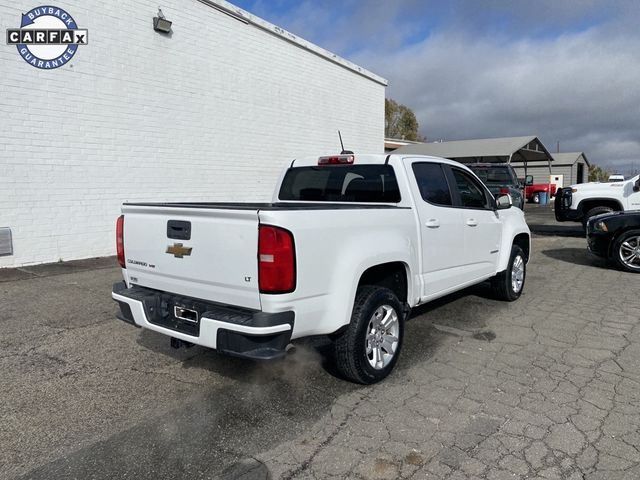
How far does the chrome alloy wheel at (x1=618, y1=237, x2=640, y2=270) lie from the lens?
833 cm

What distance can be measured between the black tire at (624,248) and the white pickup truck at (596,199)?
428 cm

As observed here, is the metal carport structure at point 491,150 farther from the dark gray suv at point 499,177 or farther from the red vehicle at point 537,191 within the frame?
the dark gray suv at point 499,177

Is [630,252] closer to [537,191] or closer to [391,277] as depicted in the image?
[391,277]

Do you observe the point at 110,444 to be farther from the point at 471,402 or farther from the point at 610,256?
the point at 610,256

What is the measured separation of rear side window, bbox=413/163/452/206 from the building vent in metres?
7.38

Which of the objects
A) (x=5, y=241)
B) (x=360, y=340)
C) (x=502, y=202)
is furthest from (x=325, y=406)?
(x=5, y=241)

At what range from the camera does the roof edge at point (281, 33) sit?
37.2 feet

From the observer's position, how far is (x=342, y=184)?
15.6ft

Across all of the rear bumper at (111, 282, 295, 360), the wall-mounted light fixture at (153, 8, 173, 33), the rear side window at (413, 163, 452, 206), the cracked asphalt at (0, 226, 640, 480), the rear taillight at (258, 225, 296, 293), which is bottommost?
→ the cracked asphalt at (0, 226, 640, 480)

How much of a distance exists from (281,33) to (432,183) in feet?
31.8

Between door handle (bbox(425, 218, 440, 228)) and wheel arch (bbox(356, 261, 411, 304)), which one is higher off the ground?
door handle (bbox(425, 218, 440, 228))

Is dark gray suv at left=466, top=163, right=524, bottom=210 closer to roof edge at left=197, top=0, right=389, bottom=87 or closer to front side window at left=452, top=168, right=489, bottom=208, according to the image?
roof edge at left=197, top=0, right=389, bottom=87

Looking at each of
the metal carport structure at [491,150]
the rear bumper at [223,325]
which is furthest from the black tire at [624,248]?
the metal carport structure at [491,150]

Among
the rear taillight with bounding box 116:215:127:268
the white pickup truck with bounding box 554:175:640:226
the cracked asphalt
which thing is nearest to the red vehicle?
the white pickup truck with bounding box 554:175:640:226
